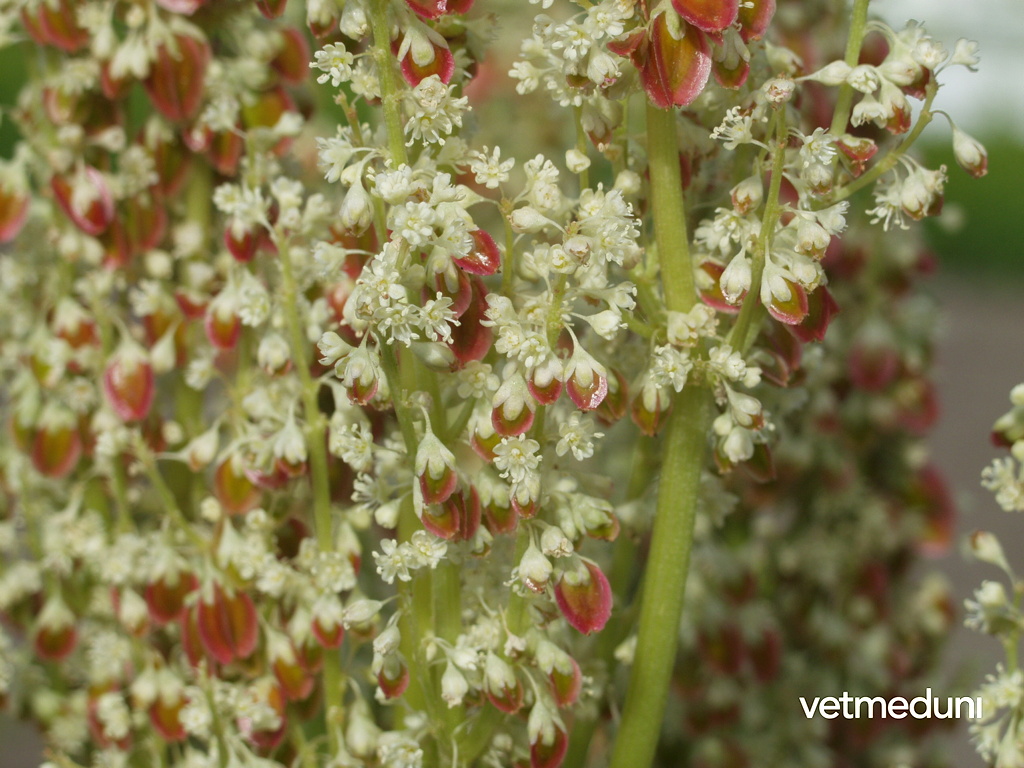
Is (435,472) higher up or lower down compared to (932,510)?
higher up

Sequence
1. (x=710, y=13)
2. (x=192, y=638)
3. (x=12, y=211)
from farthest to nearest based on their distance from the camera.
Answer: (x=12, y=211) → (x=192, y=638) → (x=710, y=13)

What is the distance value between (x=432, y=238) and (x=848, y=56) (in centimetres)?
23

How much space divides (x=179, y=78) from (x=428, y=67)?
303 millimetres

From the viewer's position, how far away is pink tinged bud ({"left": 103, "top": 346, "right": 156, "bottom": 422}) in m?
0.76

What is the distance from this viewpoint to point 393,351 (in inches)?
21.2

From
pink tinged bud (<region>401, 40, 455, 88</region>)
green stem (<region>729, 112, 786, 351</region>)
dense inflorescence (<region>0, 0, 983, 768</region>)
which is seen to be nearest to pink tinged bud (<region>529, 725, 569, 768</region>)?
dense inflorescence (<region>0, 0, 983, 768</region>)

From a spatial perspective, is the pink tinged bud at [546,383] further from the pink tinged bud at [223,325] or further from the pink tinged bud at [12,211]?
the pink tinged bud at [12,211]

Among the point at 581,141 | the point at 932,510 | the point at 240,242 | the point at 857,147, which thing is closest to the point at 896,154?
the point at 857,147

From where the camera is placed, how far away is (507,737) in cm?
62

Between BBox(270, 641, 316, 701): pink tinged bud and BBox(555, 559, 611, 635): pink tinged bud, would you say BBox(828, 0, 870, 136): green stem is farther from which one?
BBox(270, 641, 316, 701): pink tinged bud

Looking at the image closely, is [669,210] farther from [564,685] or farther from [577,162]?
[564,685]

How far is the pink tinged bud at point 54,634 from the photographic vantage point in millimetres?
815

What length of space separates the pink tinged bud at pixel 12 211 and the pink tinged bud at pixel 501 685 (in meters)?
0.48

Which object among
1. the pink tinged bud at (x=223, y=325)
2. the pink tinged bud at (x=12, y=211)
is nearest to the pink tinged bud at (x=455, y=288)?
the pink tinged bud at (x=223, y=325)
